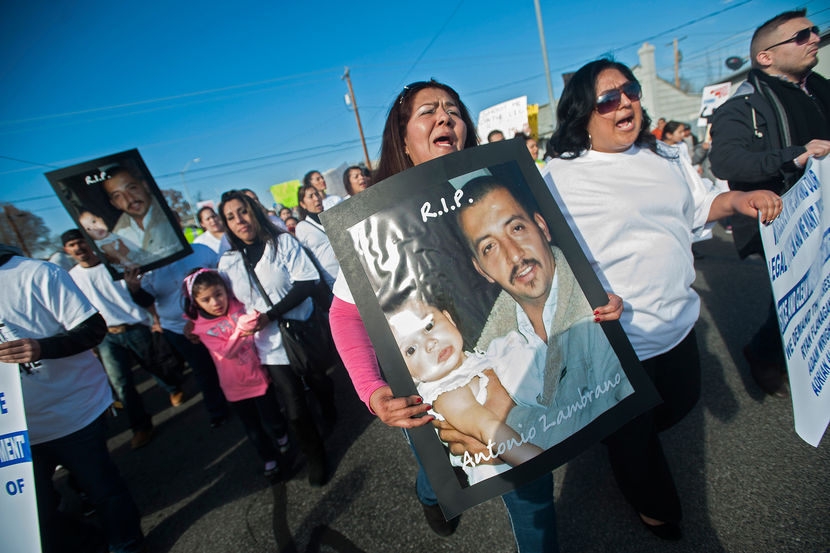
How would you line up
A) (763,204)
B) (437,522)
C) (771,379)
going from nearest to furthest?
(763,204)
(437,522)
(771,379)

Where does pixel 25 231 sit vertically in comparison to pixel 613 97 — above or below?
above

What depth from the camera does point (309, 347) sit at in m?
2.56

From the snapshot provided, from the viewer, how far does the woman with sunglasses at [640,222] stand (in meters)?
1.50

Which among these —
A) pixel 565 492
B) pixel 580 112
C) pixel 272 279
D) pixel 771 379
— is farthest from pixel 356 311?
pixel 771 379

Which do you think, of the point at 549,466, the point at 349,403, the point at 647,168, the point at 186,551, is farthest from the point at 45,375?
the point at 647,168

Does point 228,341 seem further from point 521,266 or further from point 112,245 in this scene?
point 521,266

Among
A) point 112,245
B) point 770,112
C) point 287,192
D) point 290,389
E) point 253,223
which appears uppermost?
point 287,192

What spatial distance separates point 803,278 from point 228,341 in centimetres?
285

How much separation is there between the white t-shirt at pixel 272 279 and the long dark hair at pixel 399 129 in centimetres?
138

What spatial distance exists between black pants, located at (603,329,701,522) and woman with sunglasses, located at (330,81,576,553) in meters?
0.54

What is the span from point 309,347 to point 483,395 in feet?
6.00

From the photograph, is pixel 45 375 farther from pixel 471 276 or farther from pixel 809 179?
pixel 809 179

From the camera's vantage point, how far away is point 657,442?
167 cm

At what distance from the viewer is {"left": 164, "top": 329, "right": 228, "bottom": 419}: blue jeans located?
3.72 meters
